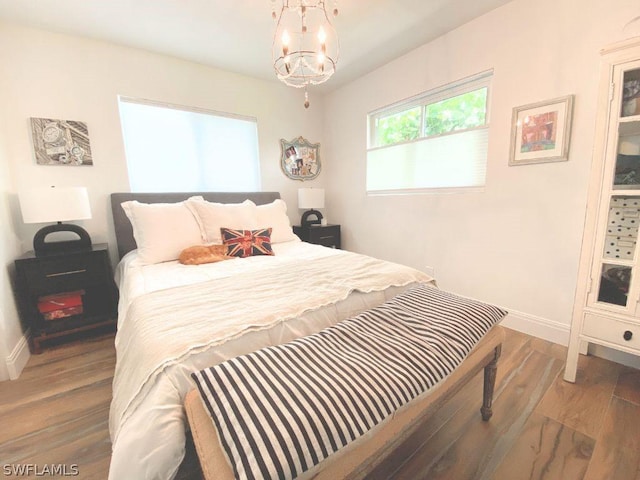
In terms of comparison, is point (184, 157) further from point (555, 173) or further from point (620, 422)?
point (620, 422)

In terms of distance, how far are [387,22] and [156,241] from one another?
2.48 meters

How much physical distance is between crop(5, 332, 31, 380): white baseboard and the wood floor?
0.06 metres

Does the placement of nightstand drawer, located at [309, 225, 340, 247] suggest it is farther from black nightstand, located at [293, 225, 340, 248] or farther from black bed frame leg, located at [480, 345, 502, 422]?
black bed frame leg, located at [480, 345, 502, 422]

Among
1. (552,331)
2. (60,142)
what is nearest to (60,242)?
(60,142)

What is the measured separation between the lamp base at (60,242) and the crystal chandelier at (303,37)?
2.04m

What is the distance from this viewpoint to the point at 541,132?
6.18ft

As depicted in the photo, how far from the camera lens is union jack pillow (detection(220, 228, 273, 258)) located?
2158mm

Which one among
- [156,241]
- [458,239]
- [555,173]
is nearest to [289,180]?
[156,241]

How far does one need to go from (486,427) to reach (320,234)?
2455 mm

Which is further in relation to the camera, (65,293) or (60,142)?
(60,142)

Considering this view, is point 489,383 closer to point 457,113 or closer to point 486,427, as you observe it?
point 486,427

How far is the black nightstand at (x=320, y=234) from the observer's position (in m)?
3.33

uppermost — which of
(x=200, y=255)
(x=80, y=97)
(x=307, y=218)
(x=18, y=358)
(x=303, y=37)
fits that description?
(x=303, y=37)

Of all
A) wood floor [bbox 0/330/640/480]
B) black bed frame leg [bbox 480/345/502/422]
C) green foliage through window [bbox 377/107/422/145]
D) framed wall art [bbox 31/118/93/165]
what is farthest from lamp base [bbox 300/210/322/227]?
black bed frame leg [bbox 480/345/502/422]
